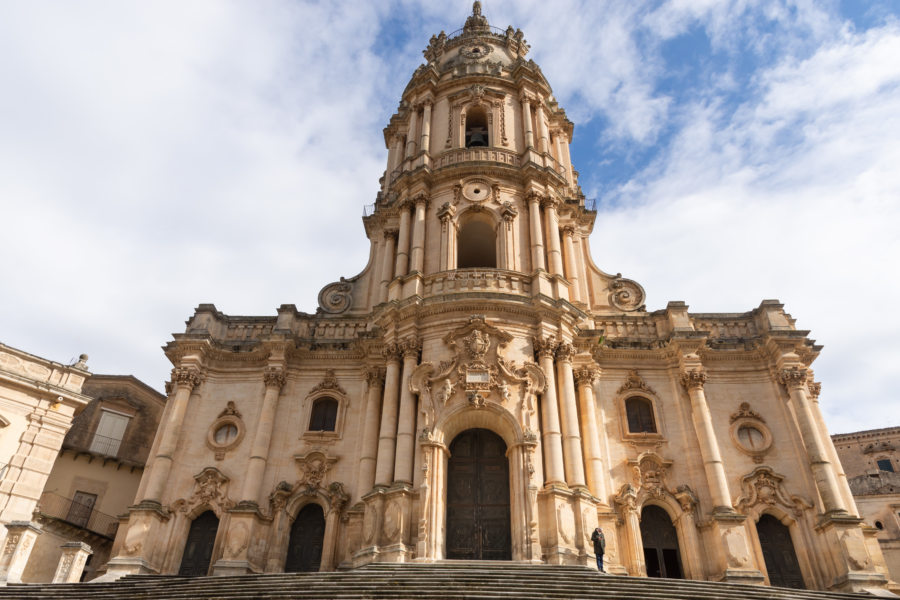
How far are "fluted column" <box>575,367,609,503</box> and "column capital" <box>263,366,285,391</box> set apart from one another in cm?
1143

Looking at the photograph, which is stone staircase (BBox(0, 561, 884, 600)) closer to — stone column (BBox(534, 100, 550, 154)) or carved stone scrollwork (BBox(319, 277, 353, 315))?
carved stone scrollwork (BBox(319, 277, 353, 315))

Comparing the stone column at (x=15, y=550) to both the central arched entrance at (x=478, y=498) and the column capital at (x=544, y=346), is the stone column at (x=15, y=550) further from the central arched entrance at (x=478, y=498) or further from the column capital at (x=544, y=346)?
the column capital at (x=544, y=346)

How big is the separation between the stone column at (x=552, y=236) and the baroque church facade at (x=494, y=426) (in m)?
0.10

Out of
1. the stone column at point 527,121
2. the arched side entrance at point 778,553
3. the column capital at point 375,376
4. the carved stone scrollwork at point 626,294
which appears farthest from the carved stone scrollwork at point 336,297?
the arched side entrance at point 778,553

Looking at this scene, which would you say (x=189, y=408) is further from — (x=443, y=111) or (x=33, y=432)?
(x=443, y=111)

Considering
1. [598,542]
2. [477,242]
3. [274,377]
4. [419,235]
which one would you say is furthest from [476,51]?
[598,542]

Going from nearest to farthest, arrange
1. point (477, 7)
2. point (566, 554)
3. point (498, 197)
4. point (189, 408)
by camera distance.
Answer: point (566, 554), point (189, 408), point (498, 197), point (477, 7)

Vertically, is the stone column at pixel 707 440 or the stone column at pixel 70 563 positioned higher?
the stone column at pixel 707 440

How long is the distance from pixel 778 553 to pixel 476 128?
22.6 m

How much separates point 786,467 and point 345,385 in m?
16.5

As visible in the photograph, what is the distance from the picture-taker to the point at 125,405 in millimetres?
32906

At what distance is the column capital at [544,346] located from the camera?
2239cm

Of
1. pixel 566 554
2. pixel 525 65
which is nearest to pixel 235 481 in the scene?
pixel 566 554

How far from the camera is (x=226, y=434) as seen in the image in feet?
81.1
